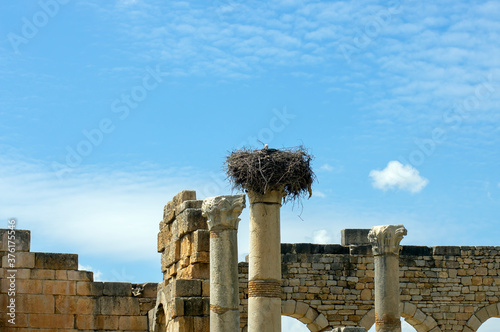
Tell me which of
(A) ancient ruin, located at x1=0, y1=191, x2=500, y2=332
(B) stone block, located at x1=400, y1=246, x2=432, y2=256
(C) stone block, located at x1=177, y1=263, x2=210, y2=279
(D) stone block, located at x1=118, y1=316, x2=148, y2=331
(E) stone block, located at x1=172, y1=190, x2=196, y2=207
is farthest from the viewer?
(B) stone block, located at x1=400, y1=246, x2=432, y2=256

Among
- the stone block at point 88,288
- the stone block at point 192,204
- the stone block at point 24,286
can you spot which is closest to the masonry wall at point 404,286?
the stone block at point 88,288

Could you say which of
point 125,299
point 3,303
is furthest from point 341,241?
point 3,303

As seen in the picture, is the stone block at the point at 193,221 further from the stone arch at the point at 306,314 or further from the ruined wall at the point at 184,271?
the stone arch at the point at 306,314

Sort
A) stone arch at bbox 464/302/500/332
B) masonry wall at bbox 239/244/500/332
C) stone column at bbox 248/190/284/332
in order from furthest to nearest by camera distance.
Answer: stone arch at bbox 464/302/500/332, masonry wall at bbox 239/244/500/332, stone column at bbox 248/190/284/332

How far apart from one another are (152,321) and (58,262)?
1953 millimetres

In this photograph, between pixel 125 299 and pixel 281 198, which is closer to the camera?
pixel 281 198

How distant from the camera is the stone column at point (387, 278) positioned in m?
18.1

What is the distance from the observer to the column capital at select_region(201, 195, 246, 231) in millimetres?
14023

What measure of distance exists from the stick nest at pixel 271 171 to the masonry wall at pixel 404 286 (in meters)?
5.92

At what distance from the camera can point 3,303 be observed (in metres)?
16.1

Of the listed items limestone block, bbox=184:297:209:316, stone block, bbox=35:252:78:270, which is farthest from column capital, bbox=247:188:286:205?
stone block, bbox=35:252:78:270

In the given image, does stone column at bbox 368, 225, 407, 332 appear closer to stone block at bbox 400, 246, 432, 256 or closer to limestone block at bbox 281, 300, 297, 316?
limestone block at bbox 281, 300, 297, 316

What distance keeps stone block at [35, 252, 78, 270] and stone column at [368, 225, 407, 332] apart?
5.76 meters

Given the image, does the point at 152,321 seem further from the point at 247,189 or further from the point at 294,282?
the point at 294,282
